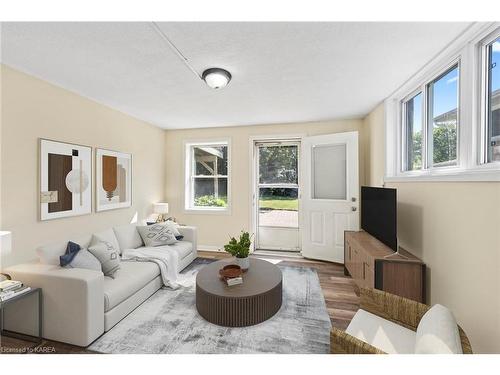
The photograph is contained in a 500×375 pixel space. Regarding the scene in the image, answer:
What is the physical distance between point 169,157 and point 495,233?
15.6ft

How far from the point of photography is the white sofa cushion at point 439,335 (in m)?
0.95

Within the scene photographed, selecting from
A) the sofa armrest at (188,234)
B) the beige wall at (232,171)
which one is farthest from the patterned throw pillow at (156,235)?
the beige wall at (232,171)

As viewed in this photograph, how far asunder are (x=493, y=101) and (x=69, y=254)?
11.8 feet

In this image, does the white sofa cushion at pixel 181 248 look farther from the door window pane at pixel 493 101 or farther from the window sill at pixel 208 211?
the door window pane at pixel 493 101

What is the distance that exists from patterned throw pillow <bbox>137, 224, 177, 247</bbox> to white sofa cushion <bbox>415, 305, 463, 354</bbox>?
301 cm

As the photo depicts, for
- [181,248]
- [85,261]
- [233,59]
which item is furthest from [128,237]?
[233,59]

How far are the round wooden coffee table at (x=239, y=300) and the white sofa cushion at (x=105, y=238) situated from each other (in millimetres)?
1288

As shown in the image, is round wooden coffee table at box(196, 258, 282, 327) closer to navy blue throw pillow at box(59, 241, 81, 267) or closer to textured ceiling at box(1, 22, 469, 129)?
navy blue throw pillow at box(59, 241, 81, 267)

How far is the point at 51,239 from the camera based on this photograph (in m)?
2.49

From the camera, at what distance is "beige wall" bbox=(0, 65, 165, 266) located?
210 centimetres

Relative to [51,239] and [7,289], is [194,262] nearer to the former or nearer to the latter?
[51,239]

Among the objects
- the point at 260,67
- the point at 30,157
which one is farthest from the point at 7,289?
the point at 260,67

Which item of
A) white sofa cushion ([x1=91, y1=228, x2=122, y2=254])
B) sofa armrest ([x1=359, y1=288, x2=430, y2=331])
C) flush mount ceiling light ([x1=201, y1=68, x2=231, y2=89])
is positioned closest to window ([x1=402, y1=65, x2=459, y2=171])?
sofa armrest ([x1=359, y1=288, x2=430, y2=331])

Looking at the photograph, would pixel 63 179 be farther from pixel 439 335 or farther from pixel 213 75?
pixel 439 335
